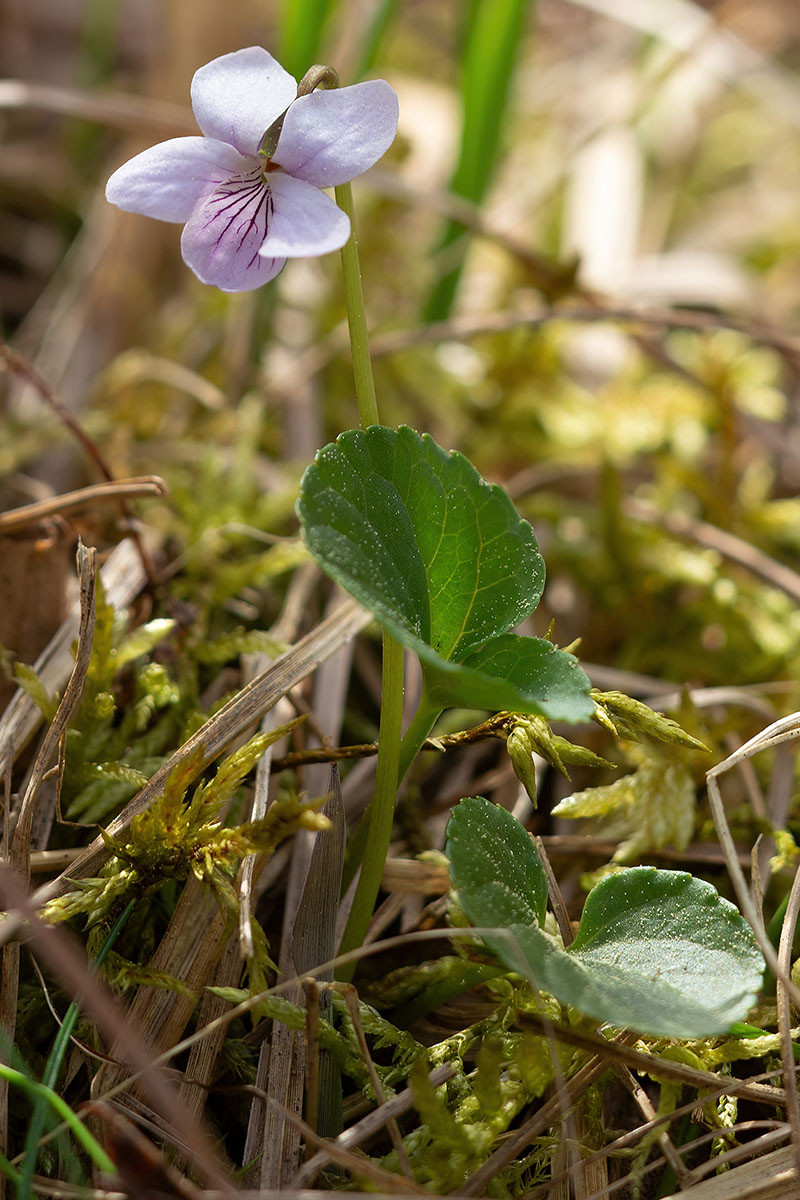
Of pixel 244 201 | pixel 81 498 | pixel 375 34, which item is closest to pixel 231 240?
pixel 244 201

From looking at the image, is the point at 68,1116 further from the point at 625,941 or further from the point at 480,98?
the point at 480,98

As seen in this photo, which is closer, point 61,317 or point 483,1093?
point 483,1093

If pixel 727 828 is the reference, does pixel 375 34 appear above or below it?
above

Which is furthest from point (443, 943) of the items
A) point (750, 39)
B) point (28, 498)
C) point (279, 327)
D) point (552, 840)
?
point (750, 39)

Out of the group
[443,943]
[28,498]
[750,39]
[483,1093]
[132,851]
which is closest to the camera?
[483,1093]

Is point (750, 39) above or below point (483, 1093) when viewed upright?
above

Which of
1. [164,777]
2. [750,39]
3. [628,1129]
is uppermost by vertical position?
[750,39]

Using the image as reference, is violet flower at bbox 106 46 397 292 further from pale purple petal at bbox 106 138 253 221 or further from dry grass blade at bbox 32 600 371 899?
dry grass blade at bbox 32 600 371 899

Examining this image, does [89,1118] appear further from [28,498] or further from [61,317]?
[61,317]
